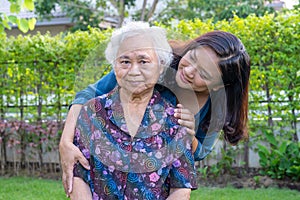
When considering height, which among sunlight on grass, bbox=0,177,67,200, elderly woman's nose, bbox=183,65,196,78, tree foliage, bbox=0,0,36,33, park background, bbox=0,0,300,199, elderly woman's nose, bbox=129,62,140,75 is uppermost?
tree foliage, bbox=0,0,36,33

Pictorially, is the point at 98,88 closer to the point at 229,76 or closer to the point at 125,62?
the point at 125,62

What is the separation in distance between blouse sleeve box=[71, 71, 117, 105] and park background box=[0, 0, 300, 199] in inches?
130

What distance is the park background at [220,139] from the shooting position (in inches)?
244

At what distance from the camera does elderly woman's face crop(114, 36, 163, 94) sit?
2061mm

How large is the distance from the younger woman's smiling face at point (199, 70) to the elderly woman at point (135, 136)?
0.42 ft

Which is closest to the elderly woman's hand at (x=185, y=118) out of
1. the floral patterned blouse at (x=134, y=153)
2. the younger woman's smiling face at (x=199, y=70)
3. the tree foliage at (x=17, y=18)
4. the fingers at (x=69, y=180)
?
the floral patterned blouse at (x=134, y=153)

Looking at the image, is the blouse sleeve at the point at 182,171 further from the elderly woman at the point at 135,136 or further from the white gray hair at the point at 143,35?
the white gray hair at the point at 143,35

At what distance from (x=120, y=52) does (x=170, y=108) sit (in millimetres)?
322

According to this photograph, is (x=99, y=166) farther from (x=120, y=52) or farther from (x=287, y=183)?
(x=287, y=183)

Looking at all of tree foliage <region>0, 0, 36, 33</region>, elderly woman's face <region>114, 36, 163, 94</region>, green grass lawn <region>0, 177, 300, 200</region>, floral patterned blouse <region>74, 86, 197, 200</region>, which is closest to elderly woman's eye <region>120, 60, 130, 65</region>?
elderly woman's face <region>114, 36, 163, 94</region>

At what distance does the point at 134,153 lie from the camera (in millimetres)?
2066

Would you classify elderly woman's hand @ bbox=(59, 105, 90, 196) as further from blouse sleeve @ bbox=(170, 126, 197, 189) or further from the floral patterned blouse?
blouse sleeve @ bbox=(170, 126, 197, 189)

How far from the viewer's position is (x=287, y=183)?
6.14 meters

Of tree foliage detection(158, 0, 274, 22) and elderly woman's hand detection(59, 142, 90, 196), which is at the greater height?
tree foliage detection(158, 0, 274, 22)
